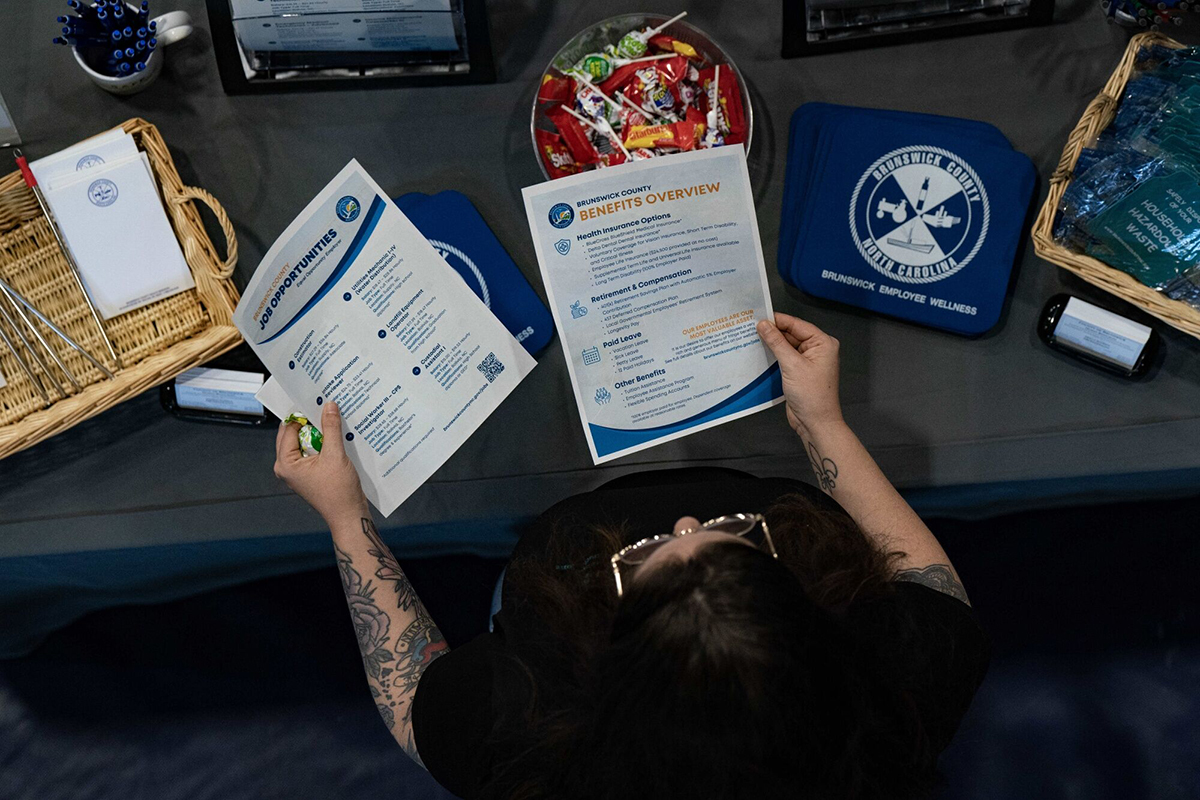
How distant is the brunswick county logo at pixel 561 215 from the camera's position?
95cm

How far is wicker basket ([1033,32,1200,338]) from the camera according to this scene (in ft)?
2.92

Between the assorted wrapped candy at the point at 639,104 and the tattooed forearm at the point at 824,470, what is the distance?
344mm

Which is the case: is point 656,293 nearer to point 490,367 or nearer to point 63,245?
point 490,367

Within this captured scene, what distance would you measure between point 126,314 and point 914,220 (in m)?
0.86

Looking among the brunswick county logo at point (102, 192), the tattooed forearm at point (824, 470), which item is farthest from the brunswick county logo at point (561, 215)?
the brunswick county logo at point (102, 192)

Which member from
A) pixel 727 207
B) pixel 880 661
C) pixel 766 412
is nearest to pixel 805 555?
pixel 880 661

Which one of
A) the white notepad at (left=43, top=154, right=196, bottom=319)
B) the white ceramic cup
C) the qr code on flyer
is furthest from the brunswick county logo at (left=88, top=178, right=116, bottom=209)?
the qr code on flyer

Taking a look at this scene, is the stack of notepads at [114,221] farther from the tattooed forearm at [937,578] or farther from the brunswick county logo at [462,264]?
the tattooed forearm at [937,578]

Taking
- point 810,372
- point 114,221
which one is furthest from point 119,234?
point 810,372

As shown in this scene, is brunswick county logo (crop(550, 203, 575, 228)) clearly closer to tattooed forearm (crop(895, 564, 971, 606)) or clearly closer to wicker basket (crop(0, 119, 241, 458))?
wicker basket (crop(0, 119, 241, 458))

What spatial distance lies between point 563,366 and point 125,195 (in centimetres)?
50

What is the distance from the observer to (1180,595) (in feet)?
3.99

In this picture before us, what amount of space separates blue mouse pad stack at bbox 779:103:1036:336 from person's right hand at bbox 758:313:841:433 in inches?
2.7

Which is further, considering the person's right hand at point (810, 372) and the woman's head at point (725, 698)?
the person's right hand at point (810, 372)
